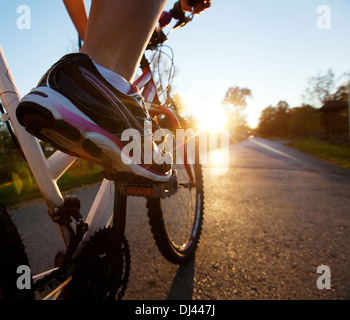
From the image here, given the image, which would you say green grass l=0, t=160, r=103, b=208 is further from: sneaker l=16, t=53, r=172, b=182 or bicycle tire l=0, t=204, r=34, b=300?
sneaker l=16, t=53, r=172, b=182

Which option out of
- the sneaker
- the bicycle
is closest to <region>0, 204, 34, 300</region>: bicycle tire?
the bicycle

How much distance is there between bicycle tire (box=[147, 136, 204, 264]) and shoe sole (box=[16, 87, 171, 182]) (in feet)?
2.11

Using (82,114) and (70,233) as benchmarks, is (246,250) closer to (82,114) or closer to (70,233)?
(70,233)

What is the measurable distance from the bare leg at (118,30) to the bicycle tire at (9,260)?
26.1 inches

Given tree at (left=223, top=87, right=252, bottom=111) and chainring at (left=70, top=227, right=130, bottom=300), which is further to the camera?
tree at (left=223, top=87, right=252, bottom=111)

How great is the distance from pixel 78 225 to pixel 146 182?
0.36 meters

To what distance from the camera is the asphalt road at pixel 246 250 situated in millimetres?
1305

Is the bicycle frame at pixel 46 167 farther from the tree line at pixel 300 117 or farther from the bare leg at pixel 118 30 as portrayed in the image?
the tree line at pixel 300 117

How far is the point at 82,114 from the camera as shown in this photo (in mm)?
661

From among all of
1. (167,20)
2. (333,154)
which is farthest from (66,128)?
(333,154)

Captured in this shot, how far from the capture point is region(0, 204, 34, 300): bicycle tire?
69 centimetres
